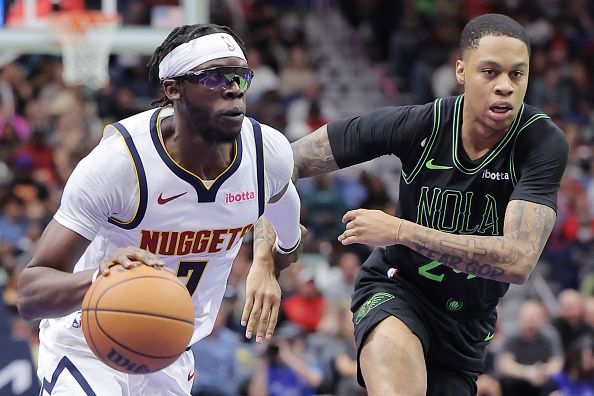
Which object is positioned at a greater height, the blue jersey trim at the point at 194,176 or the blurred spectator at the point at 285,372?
the blue jersey trim at the point at 194,176

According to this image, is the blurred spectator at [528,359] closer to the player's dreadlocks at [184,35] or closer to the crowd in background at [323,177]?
the crowd in background at [323,177]

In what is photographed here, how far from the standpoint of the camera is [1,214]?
39.1 feet

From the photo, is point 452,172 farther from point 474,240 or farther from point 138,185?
point 138,185

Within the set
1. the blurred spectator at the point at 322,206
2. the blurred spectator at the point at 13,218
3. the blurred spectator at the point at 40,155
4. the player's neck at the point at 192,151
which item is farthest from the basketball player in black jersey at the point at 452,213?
the blurred spectator at the point at 40,155

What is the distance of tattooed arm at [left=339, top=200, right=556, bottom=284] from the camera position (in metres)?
5.17

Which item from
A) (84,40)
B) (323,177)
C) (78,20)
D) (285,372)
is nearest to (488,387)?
(285,372)

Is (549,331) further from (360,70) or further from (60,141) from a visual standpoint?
(360,70)

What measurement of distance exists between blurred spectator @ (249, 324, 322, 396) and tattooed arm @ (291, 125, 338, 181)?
4.66 meters

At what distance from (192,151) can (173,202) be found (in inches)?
10.3

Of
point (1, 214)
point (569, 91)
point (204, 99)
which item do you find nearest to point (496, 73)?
point (204, 99)

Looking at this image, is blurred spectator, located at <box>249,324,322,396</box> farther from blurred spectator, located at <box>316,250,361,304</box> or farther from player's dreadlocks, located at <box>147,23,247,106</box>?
player's dreadlocks, located at <box>147,23,247,106</box>

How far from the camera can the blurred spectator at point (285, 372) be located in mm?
10352

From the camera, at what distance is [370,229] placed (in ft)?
16.9

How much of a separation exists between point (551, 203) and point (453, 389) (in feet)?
3.80
